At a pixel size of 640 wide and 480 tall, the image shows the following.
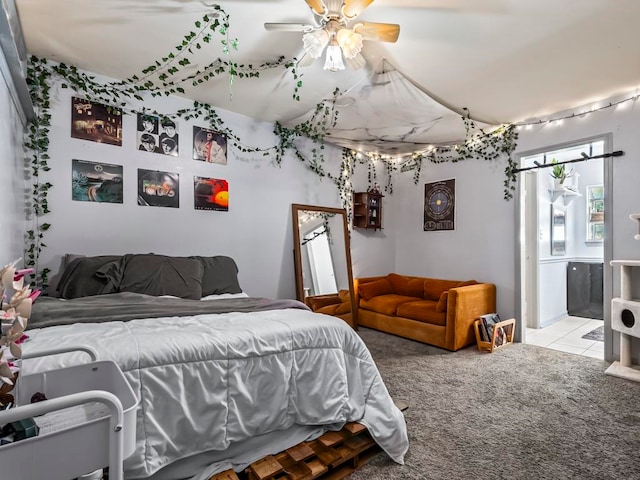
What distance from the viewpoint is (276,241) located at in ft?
12.8

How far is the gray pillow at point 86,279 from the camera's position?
2.31 metres

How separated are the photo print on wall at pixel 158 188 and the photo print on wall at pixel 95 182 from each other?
18 centimetres

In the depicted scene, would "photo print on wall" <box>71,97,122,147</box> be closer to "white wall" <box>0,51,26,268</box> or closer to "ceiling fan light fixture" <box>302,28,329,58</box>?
"white wall" <box>0,51,26,268</box>

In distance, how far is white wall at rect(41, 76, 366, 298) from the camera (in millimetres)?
2676

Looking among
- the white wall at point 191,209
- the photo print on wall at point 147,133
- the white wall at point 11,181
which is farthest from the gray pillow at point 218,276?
the white wall at point 11,181

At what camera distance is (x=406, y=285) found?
4578 mm

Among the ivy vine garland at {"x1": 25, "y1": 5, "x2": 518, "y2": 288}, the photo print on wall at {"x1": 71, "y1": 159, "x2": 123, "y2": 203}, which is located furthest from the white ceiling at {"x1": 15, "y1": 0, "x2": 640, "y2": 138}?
the photo print on wall at {"x1": 71, "y1": 159, "x2": 123, "y2": 203}

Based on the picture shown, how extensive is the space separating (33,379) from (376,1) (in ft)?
8.12

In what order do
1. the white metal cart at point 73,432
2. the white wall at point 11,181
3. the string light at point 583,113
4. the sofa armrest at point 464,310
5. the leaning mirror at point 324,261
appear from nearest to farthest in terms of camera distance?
1. the white metal cart at point 73,432
2. the white wall at point 11,181
3. the string light at point 583,113
4. the sofa armrest at point 464,310
5. the leaning mirror at point 324,261

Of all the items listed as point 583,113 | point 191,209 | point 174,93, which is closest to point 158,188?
point 191,209

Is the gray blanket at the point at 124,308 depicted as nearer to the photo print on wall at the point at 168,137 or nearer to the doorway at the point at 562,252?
the photo print on wall at the point at 168,137

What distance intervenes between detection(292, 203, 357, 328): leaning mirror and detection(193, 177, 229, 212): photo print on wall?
880 mm

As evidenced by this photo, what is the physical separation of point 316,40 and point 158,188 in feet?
6.71

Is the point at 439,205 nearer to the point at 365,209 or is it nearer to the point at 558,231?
the point at 365,209
